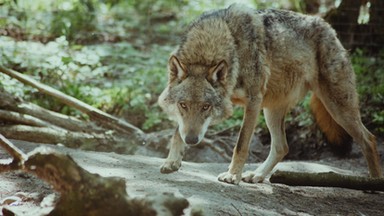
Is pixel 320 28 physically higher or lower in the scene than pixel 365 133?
higher

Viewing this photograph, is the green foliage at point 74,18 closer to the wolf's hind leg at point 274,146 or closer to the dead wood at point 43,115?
the dead wood at point 43,115

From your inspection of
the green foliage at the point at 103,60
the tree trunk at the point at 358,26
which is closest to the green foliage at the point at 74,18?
the green foliage at the point at 103,60

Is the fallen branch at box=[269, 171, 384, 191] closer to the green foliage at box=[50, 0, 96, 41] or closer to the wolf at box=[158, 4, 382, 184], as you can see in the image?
the wolf at box=[158, 4, 382, 184]

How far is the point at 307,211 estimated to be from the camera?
4039mm

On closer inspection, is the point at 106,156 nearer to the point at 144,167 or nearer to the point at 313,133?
the point at 144,167

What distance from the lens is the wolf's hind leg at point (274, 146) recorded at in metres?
5.23

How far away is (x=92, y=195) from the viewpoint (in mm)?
2660

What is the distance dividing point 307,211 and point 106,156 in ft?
7.92

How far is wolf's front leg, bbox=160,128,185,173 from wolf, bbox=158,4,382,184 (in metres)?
0.01

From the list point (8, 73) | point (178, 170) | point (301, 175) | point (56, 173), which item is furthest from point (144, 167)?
point (8, 73)

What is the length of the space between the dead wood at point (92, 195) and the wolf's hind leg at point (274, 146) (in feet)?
8.72

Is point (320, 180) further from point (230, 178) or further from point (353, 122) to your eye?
point (353, 122)

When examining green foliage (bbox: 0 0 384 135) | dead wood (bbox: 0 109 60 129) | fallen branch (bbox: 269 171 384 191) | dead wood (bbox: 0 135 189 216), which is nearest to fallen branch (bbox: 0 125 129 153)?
dead wood (bbox: 0 109 60 129)

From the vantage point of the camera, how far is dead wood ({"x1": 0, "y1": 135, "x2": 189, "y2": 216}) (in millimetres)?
2635
